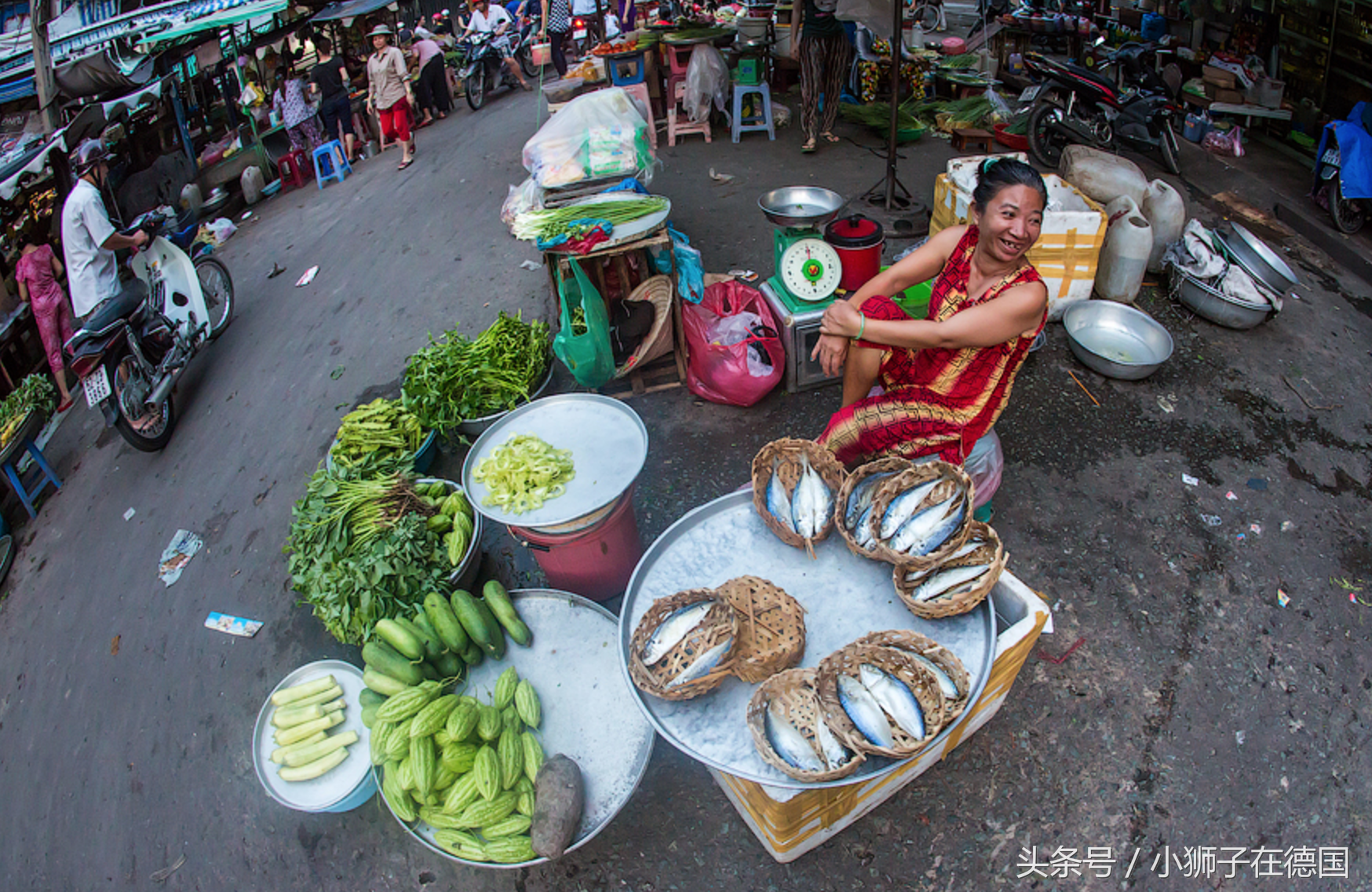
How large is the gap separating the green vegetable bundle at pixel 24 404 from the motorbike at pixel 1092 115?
29.8 ft

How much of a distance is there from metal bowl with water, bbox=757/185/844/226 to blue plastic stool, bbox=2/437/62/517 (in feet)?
18.8

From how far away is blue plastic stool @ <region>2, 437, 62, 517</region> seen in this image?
5.16 meters

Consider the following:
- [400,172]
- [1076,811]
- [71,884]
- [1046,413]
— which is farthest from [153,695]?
[400,172]

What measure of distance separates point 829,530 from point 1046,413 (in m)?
2.55

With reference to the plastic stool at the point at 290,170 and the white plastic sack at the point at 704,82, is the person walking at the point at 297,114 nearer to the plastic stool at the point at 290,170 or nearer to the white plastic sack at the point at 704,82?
the plastic stool at the point at 290,170

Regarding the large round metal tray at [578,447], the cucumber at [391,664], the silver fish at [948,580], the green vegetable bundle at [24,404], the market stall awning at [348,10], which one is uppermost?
the market stall awning at [348,10]

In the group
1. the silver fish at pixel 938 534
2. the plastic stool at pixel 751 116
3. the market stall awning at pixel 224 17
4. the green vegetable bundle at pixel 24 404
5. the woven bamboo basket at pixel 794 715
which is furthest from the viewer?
the market stall awning at pixel 224 17

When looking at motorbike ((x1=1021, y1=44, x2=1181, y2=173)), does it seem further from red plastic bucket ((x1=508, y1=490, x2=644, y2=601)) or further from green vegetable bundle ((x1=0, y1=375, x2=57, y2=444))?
green vegetable bundle ((x1=0, y1=375, x2=57, y2=444))

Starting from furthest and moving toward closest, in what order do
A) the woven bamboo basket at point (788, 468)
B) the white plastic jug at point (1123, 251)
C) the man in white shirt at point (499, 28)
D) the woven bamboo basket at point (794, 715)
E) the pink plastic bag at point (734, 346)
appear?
the man in white shirt at point (499, 28) → the white plastic jug at point (1123, 251) → the pink plastic bag at point (734, 346) → the woven bamboo basket at point (788, 468) → the woven bamboo basket at point (794, 715)

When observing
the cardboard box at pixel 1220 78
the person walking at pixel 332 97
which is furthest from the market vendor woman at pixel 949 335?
the person walking at pixel 332 97

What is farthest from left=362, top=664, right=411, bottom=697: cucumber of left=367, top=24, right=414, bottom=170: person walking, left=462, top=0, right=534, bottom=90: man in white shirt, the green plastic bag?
left=462, top=0, right=534, bottom=90: man in white shirt

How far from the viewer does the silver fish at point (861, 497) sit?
6.73 feet

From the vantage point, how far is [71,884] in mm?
2912

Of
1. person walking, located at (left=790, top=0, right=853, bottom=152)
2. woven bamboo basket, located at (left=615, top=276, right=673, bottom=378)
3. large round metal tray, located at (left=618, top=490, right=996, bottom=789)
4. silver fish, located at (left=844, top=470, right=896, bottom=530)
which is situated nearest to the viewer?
large round metal tray, located at (left=618, top=490, right=996, bottom=789)
